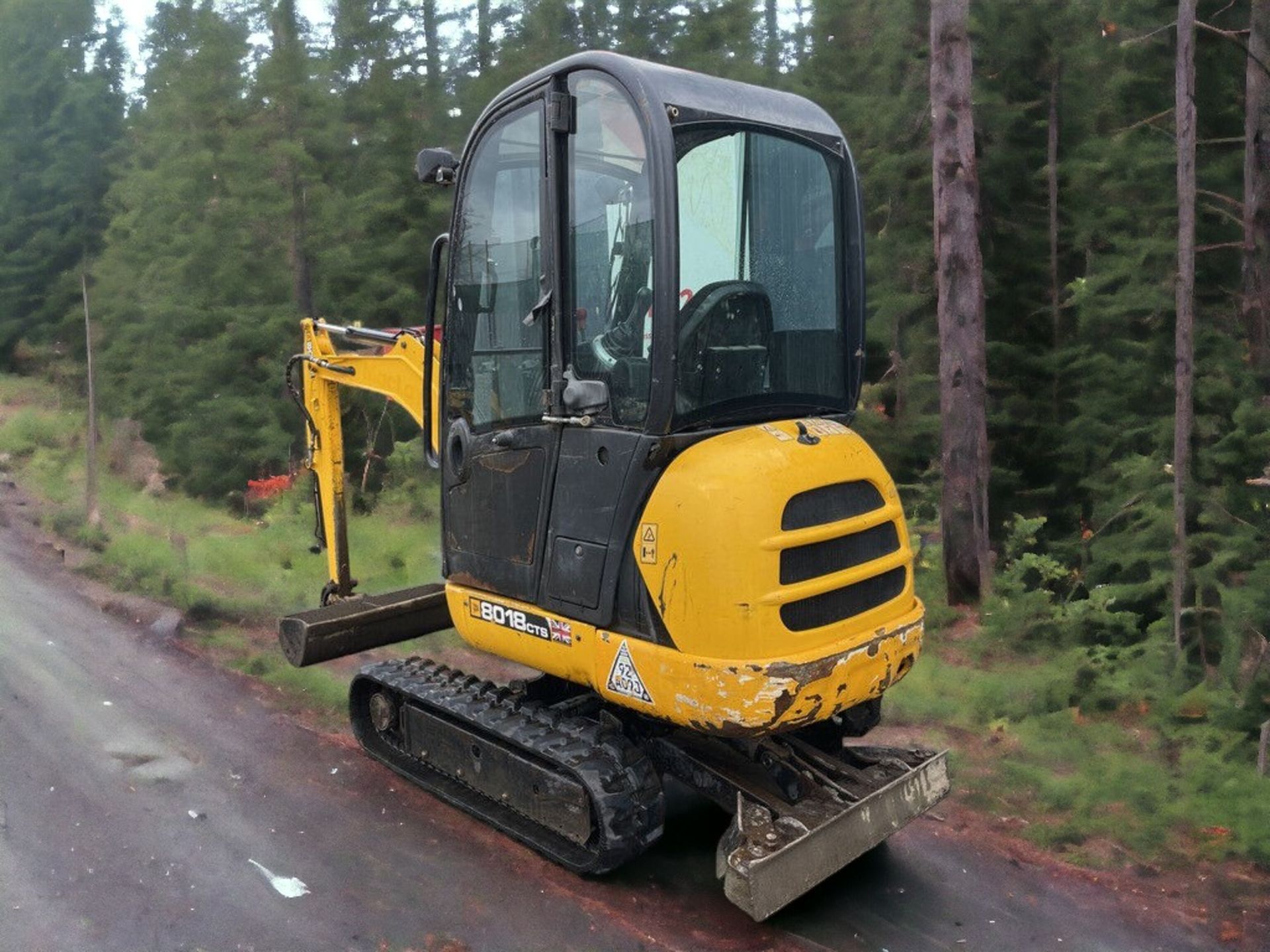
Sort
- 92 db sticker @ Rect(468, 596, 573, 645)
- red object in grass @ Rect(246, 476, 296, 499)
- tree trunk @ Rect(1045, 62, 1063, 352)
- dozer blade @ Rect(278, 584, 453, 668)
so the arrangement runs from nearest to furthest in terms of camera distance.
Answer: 92 db sticker @ Rect(468, 596, 573, 645) → dozer blade @ Rect(278, 584, 453, 668) → tree trunk @ Rect(1045, 62, 1063, 352) → red object in grass @ Rect(246, 476, 296, 499)

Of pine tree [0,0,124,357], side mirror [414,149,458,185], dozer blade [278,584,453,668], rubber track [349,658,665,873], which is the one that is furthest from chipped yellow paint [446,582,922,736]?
pine tree [0,0,124,357]

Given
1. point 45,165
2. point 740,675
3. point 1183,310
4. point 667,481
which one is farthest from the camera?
point 45,165

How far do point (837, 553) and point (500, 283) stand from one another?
1.87m

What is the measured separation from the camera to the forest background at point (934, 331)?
6.70 metres

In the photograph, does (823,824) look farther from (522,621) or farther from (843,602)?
(522,621)

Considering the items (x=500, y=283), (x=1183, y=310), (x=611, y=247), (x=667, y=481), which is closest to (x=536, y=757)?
(x=667, y=481)

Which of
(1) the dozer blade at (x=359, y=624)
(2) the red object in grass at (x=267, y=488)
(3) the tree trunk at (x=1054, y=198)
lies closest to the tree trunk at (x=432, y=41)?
(2) the red object in grass at (x=267, y=488)

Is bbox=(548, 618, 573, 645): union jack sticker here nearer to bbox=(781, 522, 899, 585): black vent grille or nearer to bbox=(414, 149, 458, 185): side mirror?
bbox=(781, 522, 899, 585): black vent grille

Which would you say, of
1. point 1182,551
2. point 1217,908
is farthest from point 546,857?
point 1182,551

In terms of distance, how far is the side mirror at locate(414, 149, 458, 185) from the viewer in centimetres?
520

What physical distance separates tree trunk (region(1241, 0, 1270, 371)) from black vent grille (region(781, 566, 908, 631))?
5917 mm

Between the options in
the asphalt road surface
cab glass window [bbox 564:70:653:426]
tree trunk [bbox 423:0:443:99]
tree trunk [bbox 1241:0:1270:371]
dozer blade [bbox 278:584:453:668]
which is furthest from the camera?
tree trunk [bbox 423:0:443:99]

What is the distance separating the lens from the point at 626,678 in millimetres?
4418

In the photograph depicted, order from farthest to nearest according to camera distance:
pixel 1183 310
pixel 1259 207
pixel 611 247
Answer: pixel 1259 207
pixel 1183 310
pixel 611 247
